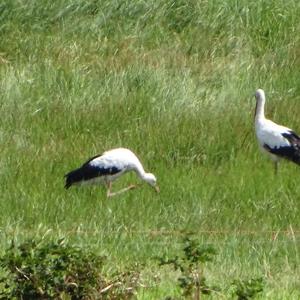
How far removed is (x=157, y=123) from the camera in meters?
13.0

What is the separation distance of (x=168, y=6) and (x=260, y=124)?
12.9 feet

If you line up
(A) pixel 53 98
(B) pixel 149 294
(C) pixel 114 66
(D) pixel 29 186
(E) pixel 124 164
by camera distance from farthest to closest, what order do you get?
(C) pixel 114 66 → (A) pixel 53 98 → (E) pixel 124 164 → (D) pixel 29 186 → (B) pixel 149 294

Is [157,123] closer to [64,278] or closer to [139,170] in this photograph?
[139,170]

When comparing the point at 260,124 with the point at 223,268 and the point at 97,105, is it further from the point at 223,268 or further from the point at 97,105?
the point at 223,268

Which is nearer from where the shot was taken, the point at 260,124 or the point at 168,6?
the point at 260,124

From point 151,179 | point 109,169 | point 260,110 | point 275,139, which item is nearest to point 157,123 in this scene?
point 260,110

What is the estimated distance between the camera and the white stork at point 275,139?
41.8 ft

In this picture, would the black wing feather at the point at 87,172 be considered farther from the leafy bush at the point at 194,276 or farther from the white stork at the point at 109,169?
the leafy bush at the point at 194,276

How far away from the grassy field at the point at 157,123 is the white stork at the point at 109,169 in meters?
0.14

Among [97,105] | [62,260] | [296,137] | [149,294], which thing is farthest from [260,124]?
[62,260]

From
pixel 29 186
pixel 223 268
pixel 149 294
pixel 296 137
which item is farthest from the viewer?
pixel 296 137

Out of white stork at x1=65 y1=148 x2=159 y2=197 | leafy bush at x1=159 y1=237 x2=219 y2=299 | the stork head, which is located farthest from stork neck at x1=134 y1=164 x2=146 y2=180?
leafy bush at x1=159 y1=237 x2=219 y2=299

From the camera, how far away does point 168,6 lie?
1656 cm

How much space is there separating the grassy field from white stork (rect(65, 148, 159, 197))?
0.14 metres
